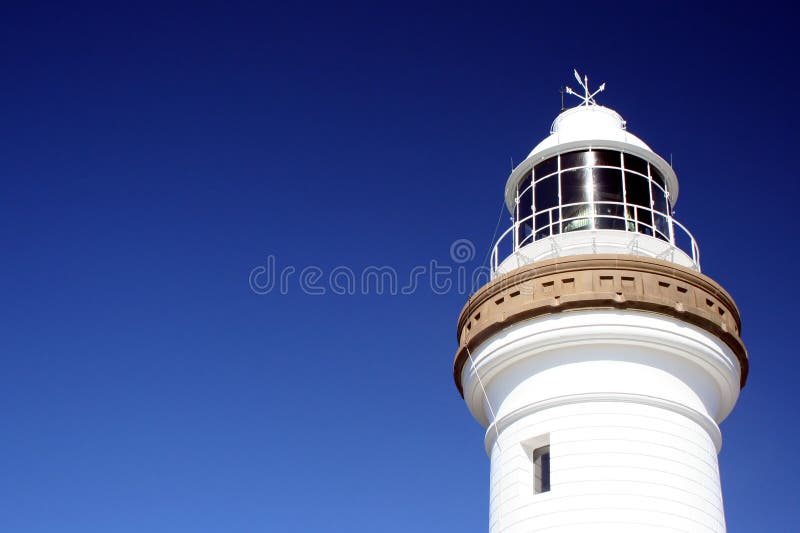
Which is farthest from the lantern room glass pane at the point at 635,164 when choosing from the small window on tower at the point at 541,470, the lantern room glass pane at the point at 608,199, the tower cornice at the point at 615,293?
the small window on tower at the point at 541,470

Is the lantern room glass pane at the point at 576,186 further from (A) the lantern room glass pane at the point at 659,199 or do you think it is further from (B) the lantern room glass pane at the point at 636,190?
(A) the lantern room glass pane at the point at 659,199

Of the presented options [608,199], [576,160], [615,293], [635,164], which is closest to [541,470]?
[615,293]

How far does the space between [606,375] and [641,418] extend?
0.63m

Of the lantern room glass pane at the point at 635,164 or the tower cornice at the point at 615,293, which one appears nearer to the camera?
the tower cornice at the point at 615,293

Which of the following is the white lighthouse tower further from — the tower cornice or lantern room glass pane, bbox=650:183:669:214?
lantern room glass pane, bbox=650:183:669:214

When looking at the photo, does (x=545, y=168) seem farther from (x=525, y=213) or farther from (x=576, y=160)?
(x=525, y=213)

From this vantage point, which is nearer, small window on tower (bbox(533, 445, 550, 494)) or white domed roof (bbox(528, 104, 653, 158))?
small window on tower (bbox(533, 445, 550, 494))

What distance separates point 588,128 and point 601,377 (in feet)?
14.4

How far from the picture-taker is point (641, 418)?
1032cm

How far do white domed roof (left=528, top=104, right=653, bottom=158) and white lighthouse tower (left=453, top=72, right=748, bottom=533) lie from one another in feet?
3.70

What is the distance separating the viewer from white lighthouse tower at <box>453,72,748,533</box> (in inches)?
394

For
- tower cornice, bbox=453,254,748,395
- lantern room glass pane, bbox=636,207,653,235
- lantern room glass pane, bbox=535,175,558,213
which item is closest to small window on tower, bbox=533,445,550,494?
tower cornice, bbox=453,254,748,395

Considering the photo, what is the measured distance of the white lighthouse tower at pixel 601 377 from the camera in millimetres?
10000

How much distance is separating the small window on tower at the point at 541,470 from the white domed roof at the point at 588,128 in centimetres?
455
